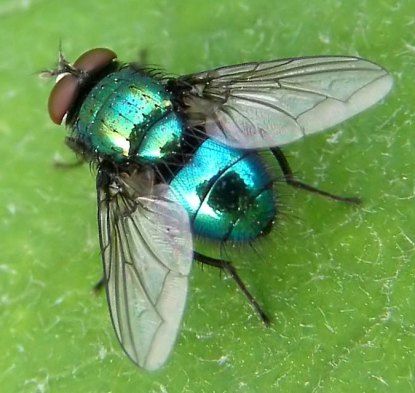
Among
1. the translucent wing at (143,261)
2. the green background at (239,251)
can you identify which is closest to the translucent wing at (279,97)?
the green background at (239,251)

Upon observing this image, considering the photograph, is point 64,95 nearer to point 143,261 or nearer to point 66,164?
point 66,164

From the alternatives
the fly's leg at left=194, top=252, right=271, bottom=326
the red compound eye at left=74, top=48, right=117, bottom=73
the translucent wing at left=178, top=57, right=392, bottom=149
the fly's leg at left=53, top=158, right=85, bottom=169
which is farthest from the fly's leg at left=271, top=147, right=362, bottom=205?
the fly's leg at left=53, top=158, right=85, bottom=169

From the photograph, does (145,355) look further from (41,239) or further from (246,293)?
(41,239)

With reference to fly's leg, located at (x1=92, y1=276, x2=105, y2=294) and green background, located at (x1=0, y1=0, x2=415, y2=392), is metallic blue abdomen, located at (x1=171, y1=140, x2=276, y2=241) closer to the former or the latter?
green background, located at (x1=0, y1=0, x2=415, y2=392)

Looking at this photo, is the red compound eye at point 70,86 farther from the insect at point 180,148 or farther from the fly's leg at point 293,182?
the fly's leg at point 293,182

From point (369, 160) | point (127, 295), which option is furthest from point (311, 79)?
point (127, 295)

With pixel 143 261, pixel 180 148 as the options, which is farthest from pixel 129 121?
pixel 143 261
